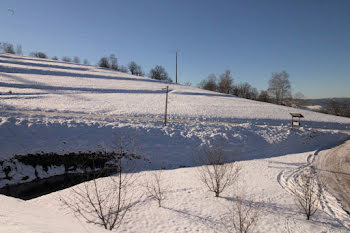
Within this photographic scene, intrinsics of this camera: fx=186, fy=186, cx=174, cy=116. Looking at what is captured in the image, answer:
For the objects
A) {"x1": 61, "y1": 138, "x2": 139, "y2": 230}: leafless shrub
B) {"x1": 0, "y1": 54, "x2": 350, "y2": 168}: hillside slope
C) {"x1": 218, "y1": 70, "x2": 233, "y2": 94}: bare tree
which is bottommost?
{"x1": 61, "y1": 138, "x2": 139, "y2": 230}: leafless shrub

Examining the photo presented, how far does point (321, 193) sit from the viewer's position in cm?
1006

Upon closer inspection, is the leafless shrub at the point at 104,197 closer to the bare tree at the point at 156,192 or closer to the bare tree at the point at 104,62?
the bare tree at the point at 156,192

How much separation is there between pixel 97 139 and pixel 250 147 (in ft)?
49.1

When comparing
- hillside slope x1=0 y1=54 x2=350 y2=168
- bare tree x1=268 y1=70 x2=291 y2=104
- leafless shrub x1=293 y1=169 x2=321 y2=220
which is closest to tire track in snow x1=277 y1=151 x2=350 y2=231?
leafless shrub x1=293 y1=169 x2=321 y2=220

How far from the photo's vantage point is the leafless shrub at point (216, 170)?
33.7ft

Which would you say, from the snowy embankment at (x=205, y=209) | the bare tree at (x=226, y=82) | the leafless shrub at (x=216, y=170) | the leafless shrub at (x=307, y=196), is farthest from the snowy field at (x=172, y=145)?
the bare tree at (x=226, y=82)

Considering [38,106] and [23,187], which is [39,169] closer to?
[23,187]

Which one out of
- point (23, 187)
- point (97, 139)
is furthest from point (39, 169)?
point (97, 139)

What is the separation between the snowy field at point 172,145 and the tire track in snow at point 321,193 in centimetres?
6

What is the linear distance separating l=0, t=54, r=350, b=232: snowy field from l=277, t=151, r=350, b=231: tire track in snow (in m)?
0.06

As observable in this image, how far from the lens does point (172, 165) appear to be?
1612cm

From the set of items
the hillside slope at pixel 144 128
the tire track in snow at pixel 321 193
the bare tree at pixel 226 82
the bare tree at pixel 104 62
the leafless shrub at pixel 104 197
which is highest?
the bare tree at pixel 104 62

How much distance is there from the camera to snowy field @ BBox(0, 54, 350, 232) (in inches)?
297

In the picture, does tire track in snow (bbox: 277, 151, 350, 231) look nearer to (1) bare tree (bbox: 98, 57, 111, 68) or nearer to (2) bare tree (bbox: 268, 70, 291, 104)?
(2) bare tree (bbox: 268, 70, 291, 104)
